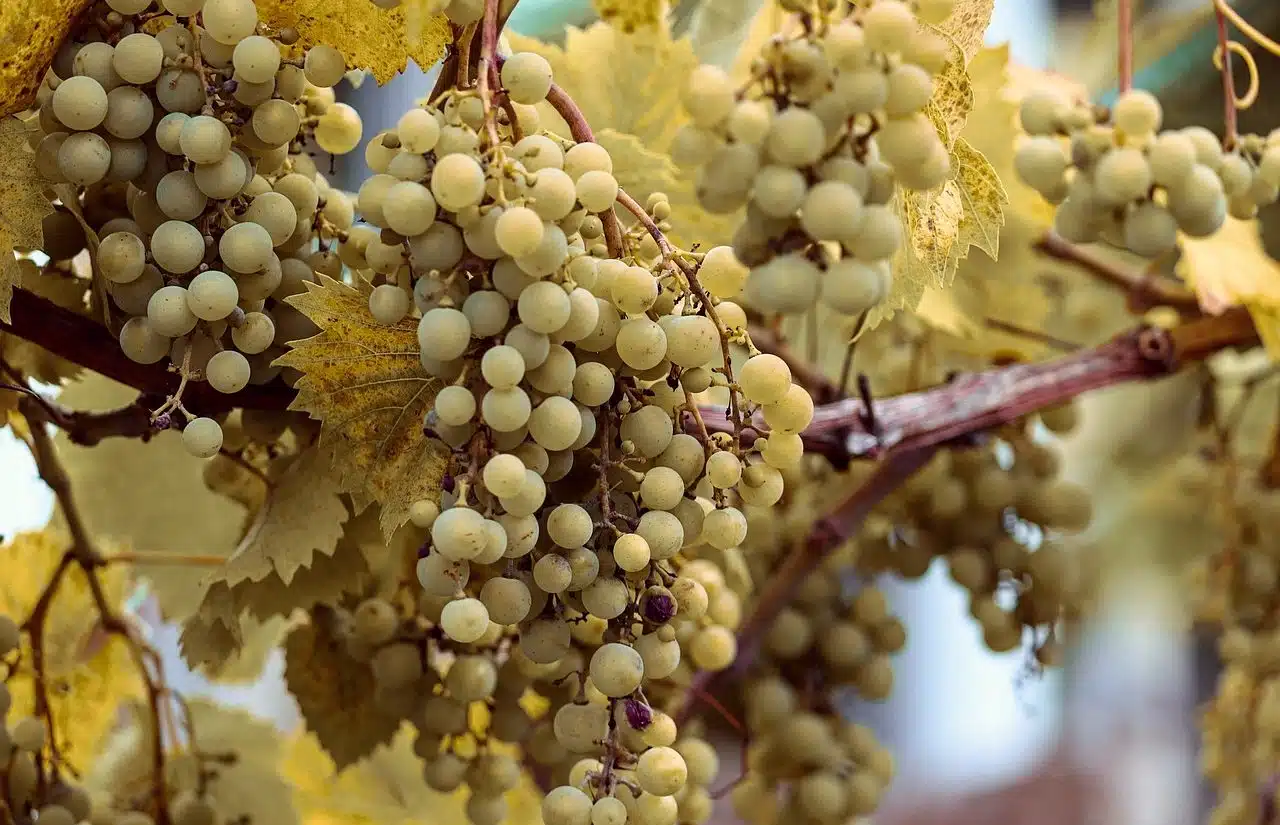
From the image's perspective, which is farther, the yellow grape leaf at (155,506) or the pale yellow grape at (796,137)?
the yellow grape leaf at (155,506)

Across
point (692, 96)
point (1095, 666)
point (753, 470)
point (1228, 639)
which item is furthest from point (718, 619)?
point (1095, 666)

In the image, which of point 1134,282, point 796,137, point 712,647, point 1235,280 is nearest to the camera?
point 796,137

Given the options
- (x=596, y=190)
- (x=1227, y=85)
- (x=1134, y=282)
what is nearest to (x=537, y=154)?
(x=596, y=190)

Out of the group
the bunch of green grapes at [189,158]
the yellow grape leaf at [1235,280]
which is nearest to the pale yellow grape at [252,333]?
the bunch of green grapes at [189,158]

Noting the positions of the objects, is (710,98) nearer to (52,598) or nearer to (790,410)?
(790,410)

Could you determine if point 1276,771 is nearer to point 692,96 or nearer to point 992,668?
point 692,96

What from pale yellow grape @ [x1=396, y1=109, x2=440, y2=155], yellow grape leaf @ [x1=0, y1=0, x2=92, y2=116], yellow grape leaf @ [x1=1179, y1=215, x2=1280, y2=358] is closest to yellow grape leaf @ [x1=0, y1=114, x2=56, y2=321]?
yellow grape leaf @ [x1=0, y1=0, x2=92, y2=116]

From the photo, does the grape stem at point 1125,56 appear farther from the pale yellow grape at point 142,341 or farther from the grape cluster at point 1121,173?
the pale yellow grape at point 142,341

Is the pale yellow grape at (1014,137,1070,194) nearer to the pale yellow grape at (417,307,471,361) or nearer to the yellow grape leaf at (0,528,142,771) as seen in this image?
the pale yellow grape at (417,307,471,361)
